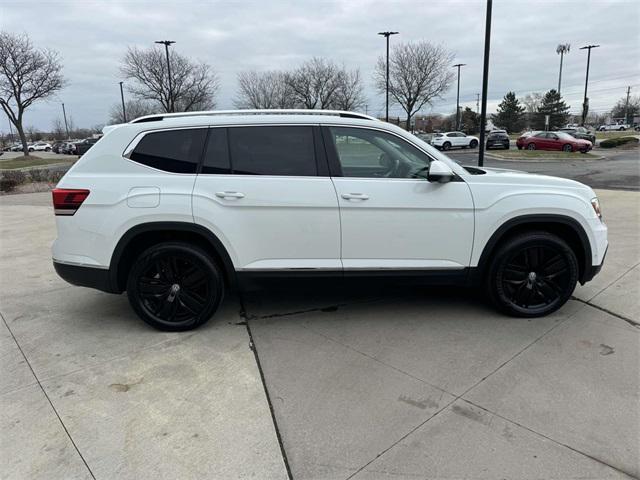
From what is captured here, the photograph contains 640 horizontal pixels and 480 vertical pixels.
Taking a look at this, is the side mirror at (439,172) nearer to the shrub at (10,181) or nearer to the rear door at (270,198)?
the rear door at (270,198)

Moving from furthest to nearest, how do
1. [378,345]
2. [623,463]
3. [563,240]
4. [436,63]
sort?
[436,63] → [563,240] → [378,345] → [623,463]

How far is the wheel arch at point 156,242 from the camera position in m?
3.70

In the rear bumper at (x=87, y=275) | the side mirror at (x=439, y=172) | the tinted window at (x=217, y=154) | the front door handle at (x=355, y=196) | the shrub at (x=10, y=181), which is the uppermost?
the tinted window at (x=217, y=154)

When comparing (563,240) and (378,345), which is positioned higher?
(563,240)

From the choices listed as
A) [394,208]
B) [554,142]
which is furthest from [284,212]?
[554,142]

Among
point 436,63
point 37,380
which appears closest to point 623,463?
point 37,380

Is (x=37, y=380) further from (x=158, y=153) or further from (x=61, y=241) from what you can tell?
(x=158, y=153)

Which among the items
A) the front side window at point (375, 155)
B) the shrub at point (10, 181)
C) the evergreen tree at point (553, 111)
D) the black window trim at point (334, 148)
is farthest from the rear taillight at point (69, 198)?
the evergreen tree at point (553, 111)

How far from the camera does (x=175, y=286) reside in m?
3.87

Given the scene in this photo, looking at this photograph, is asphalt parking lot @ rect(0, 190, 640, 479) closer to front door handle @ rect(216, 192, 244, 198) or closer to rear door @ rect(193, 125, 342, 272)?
rear door @ rect(193, 125, 342, 272)

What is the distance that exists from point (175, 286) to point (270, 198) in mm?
1102

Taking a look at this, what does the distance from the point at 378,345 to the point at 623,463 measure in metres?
1.71

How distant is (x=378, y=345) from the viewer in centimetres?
364

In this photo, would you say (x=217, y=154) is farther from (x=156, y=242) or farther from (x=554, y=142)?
(x=554, y=142)
